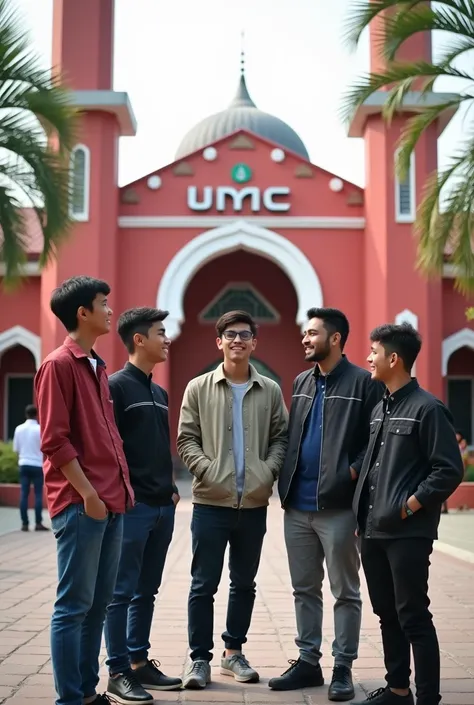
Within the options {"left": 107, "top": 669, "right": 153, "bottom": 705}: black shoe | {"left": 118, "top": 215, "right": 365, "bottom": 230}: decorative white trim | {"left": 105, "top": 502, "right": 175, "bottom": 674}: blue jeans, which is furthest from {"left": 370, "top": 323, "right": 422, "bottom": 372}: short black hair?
{"left": 118, "top": 215, "right": 365, "bottom": 230}: decorative white trim

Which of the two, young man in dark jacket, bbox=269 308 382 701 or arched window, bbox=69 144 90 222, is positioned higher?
arched window, bbox=69 144 90 222

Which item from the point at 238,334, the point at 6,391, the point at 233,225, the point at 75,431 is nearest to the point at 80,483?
the point at 75,431

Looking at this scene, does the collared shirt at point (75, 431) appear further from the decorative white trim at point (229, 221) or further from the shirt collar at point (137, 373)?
the decorative white trim at point (229, 221)

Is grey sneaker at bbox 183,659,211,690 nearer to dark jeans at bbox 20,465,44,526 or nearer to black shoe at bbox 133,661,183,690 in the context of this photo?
black shoe at bbox 133,661,183,690

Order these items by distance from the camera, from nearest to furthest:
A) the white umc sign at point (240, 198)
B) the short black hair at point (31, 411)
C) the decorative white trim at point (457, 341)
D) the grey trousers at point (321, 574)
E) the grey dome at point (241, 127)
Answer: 1. the grey trousers at point (321, 574)
2. the short black hair at point (31, 411)
3. the white umc sign at point (240, 198)
4. the decorative white trim at point (457, 341)
5. the grey dome at point (241, 127)

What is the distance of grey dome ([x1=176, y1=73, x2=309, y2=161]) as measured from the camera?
2753 centimetres

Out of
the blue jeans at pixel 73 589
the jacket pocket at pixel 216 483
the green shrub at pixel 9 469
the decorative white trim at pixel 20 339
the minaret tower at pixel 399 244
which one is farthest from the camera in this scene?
the decorative white trim at pixel 20 339

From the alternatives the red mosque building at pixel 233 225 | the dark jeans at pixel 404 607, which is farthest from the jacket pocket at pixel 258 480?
the red mosque building at pixel 233 225

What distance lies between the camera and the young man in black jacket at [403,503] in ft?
13.7

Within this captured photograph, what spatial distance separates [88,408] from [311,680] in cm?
202

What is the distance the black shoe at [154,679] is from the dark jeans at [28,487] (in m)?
8.33

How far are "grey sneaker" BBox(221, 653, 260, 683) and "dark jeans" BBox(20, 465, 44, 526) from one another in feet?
26.9

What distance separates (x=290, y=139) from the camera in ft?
91.6

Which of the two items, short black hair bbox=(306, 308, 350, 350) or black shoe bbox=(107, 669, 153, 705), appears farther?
short black hair bbox=(306, 308, 350, 350)
